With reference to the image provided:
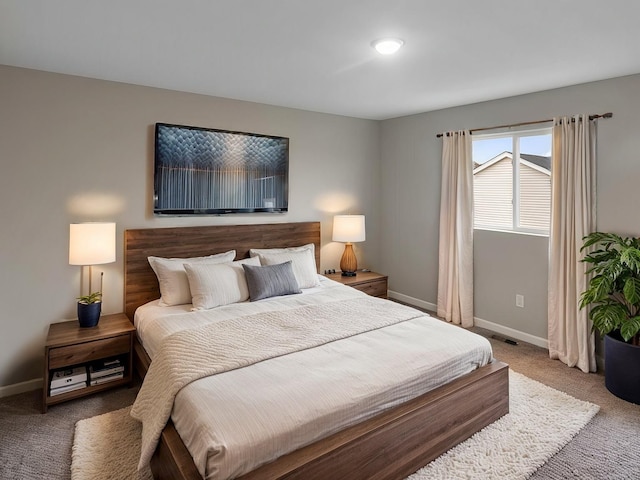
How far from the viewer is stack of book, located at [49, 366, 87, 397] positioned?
8.86 feet

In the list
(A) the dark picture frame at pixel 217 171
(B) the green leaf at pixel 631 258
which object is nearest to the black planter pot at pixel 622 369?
(B) the green leaf at pixel 631 258

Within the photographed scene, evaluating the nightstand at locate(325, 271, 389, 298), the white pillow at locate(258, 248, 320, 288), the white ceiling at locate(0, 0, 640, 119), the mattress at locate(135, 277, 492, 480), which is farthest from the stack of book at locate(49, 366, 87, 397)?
the nightstand at locate(325, 271, 389, 298)

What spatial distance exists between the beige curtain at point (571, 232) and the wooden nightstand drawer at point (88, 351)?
362cm

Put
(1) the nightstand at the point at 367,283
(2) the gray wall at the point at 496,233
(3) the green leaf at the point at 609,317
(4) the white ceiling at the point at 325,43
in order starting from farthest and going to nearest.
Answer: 1. (1) the nightstand at the point at 367,283
2. (2) the gray wall at the point at 496,233
3. (3) the green leaf at the point at 609,317
4. (4) the white ceiling at the point at 325,43

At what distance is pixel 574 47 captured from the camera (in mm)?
2453

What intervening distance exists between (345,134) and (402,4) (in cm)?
289

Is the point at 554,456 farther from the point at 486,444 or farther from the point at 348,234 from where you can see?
the point at 348,234

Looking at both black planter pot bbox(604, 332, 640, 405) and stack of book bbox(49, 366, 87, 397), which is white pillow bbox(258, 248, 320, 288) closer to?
stack of book bbox(49, 366, 87, 397)

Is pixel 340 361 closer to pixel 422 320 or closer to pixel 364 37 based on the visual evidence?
pixel 422 320

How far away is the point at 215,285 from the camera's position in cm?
318

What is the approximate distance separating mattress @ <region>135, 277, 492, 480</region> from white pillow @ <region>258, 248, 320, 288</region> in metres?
1.09

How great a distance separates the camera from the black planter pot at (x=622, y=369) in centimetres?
272

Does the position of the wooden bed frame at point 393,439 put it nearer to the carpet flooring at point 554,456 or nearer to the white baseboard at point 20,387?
the carpet flooring at point 554,456

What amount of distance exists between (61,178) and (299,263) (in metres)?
2.12
